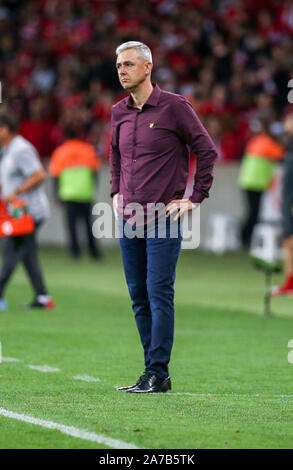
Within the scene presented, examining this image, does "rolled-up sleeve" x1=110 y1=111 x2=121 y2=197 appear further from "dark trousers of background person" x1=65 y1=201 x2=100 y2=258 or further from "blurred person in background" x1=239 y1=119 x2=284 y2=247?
"blurred person in background" x1=239 y1=119 x2=284 y2=247

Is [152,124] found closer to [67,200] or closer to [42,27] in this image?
[67,200]

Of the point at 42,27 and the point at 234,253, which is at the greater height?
the point at 42,27

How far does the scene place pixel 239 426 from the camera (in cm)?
665

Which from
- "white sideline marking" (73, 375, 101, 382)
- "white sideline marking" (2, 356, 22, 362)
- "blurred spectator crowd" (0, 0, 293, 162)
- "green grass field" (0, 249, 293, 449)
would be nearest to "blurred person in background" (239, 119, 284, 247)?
"blurred spectator crowd" (0, 0, 293, 162)

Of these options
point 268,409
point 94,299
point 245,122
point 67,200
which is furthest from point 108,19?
point 268,409

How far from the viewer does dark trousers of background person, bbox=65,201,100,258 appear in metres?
21.2

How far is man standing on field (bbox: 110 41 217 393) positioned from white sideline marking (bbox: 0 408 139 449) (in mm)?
1107

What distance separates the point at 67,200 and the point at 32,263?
8.10 metres

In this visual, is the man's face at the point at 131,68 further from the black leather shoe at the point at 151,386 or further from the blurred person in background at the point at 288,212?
the blurred person in background at the point at 288,212

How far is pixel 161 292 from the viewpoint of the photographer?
7664 millimetres

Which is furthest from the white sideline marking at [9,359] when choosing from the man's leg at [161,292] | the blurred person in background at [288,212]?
the blurred person in background at [288,212]

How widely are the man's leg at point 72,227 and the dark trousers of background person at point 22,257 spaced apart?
26.2ft

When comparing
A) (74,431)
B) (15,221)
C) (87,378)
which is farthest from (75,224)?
(74,431)

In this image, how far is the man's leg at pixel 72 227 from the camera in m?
21.3
